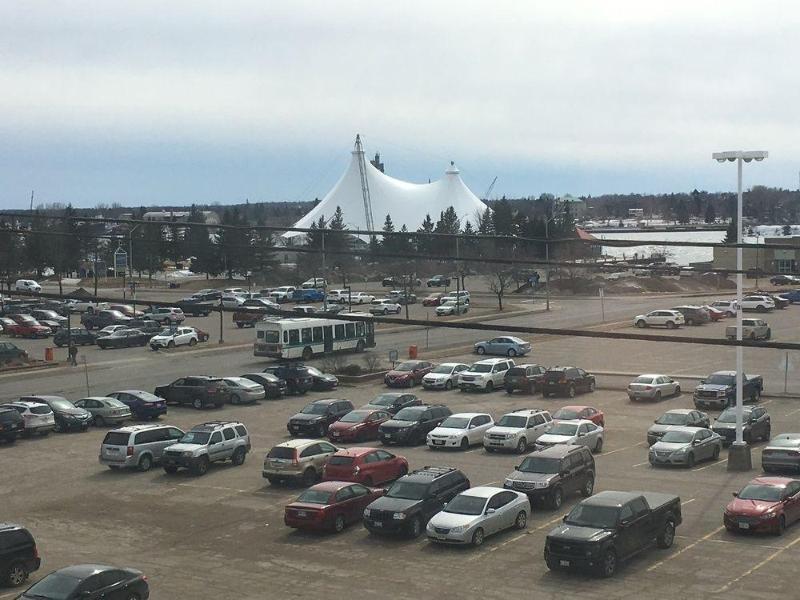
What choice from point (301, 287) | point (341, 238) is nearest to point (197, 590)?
point (301, 287)

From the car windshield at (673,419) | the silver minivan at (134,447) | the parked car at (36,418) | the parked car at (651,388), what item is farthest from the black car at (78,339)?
the car windshield at (673,419)

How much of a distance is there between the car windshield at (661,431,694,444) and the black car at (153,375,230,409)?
47.4 feet

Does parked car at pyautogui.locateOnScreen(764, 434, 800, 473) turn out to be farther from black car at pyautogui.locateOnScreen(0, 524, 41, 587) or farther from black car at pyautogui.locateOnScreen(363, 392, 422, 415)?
black car at pyautogui.locateOnScreen(0, 524, 41, 587)

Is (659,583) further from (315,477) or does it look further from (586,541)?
(315,477)

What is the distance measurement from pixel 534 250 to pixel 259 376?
132 ft

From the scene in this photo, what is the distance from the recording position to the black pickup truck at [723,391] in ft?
102

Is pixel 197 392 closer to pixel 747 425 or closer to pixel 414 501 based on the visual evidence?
pixel 414 501

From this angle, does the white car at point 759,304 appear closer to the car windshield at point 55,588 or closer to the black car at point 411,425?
the black car at point 411,425

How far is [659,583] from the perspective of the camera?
15523 millimetres

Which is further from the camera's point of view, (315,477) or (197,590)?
(315,477)

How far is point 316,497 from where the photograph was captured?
19.0 m

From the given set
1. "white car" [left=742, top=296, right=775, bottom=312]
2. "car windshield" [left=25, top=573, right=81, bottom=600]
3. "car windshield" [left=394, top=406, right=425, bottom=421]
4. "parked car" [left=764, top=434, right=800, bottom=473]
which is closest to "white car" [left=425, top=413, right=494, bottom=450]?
"car windshield" [left=394, top=406, right=425, bottom=421]

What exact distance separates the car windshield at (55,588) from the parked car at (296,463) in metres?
8.51

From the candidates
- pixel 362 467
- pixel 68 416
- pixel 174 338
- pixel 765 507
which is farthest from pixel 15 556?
pixel 174 338
